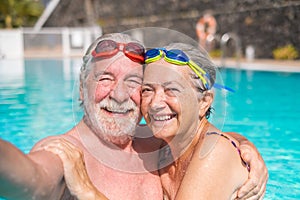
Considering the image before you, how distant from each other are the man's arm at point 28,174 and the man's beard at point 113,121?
1.70 feet

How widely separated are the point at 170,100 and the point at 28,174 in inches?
29.6

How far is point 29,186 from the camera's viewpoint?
1256 mm

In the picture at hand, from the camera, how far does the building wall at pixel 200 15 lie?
16891 mm

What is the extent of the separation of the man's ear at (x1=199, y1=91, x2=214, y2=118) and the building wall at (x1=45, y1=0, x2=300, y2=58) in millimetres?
14944

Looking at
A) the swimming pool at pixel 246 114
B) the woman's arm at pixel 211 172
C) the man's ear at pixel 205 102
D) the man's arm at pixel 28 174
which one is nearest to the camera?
the man's arm at pixel 28 174

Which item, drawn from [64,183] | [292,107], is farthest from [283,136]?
[64,183]

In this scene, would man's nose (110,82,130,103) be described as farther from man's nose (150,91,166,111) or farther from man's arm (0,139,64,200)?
man's arm (0,139,64,200)

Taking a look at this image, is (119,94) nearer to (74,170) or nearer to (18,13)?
(74,170)

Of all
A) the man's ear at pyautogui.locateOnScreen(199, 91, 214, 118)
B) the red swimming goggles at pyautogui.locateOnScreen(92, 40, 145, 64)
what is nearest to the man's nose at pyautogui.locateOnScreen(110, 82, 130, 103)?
the red swimming goggles at pyautogui.locateOnScreen(92, 40, 145, 64)

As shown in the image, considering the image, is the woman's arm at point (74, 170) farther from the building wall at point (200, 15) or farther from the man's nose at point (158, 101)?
the building wall at point (200, 15)

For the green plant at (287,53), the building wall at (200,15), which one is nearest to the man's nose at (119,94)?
the green plant at (287,53)

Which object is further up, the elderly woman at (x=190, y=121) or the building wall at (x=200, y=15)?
the elderly woman at (x=190, y=121)

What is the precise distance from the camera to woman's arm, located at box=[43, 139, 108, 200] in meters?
1.52

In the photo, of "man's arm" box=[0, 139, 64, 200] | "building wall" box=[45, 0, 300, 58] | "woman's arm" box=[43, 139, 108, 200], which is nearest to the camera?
"man's arm" box=[0, 139, 64, 200]
